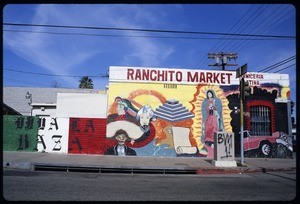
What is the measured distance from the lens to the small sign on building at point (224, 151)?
16.0 meters

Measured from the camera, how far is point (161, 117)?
67.9ft

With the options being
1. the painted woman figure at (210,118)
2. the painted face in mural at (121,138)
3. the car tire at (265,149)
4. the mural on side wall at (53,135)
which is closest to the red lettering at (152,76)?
the painted woman figure at (210,118)

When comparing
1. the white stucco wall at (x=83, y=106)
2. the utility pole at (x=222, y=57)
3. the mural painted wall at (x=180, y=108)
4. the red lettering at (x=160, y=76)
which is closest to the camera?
the mural painted wall at (x=180, y=108)

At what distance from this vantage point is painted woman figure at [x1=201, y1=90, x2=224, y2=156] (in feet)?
68.2

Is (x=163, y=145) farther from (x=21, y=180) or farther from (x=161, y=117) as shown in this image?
(x=21, y=180)

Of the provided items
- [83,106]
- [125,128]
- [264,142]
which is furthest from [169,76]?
[264,142]

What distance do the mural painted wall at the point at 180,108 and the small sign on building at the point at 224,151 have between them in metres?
4.37

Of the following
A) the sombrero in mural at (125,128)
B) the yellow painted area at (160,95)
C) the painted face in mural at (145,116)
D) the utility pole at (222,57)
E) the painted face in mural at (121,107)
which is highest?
the utility pole at (222,57)

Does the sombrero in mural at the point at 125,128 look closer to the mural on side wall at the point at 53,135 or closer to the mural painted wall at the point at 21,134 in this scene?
the mural on side wall at the point at 53,135

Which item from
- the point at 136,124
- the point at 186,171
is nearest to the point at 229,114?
the point at 136,124

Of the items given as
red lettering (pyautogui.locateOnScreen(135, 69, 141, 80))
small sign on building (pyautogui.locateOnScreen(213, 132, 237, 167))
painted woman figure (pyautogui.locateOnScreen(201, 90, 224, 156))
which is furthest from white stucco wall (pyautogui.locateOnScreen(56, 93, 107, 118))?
small sign on building (pyautogui.locateOnScreen(213, 132, 237, 167))

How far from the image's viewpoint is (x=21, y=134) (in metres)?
20.9

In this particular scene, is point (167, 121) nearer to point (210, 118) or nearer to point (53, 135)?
point (210, 118)

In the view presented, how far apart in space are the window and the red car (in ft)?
1.12
